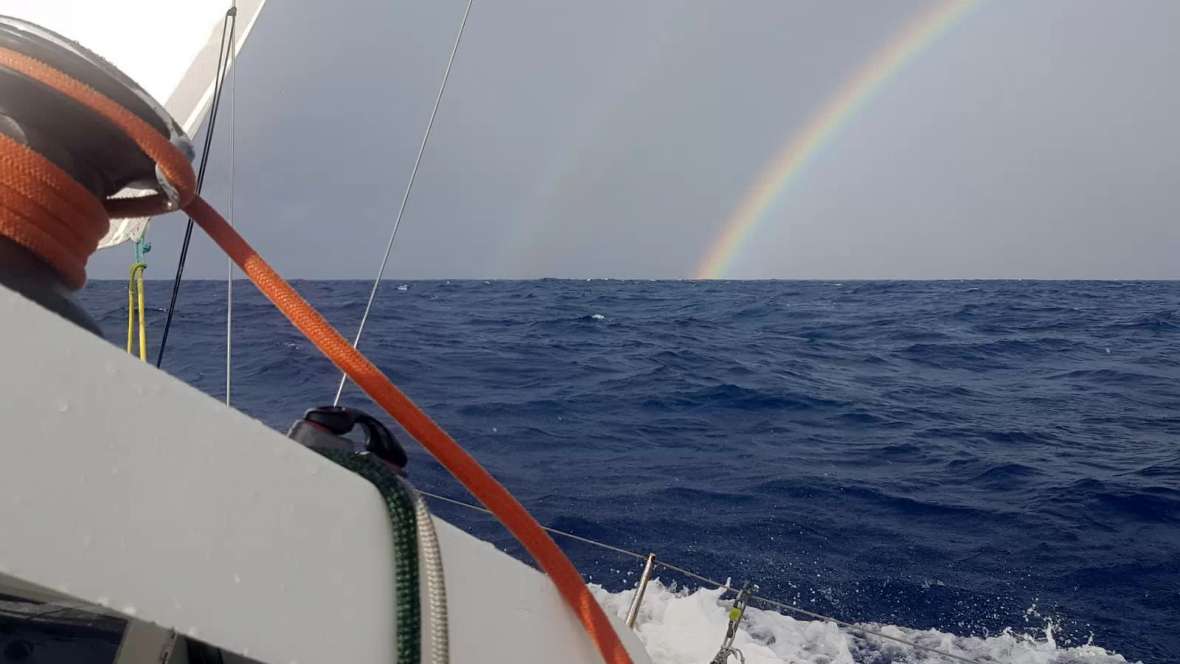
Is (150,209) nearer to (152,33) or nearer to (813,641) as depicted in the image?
(152,33)

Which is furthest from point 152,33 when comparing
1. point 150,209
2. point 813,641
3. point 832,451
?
point 832,451

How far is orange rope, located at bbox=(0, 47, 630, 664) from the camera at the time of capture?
77 cm

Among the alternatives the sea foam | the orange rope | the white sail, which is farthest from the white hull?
the sea foam

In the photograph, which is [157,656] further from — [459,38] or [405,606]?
[459,38]

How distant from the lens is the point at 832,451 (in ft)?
26.6

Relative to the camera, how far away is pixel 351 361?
851mm

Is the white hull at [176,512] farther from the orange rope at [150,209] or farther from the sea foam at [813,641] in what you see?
the sea foam at [813,641]

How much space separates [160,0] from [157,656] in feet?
5.32

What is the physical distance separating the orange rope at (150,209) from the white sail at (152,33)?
114 cm

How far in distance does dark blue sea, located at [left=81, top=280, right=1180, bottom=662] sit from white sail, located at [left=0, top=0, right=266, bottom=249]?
351cm

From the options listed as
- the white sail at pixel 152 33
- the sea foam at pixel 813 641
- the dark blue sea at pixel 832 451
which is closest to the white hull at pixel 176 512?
the white sail at pixel 152 33

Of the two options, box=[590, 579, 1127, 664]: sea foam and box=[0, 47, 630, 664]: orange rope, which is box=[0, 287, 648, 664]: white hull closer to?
box=[0, 47, 630, 664]: orange rope

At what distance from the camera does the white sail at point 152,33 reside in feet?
6.21

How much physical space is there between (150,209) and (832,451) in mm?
7912
